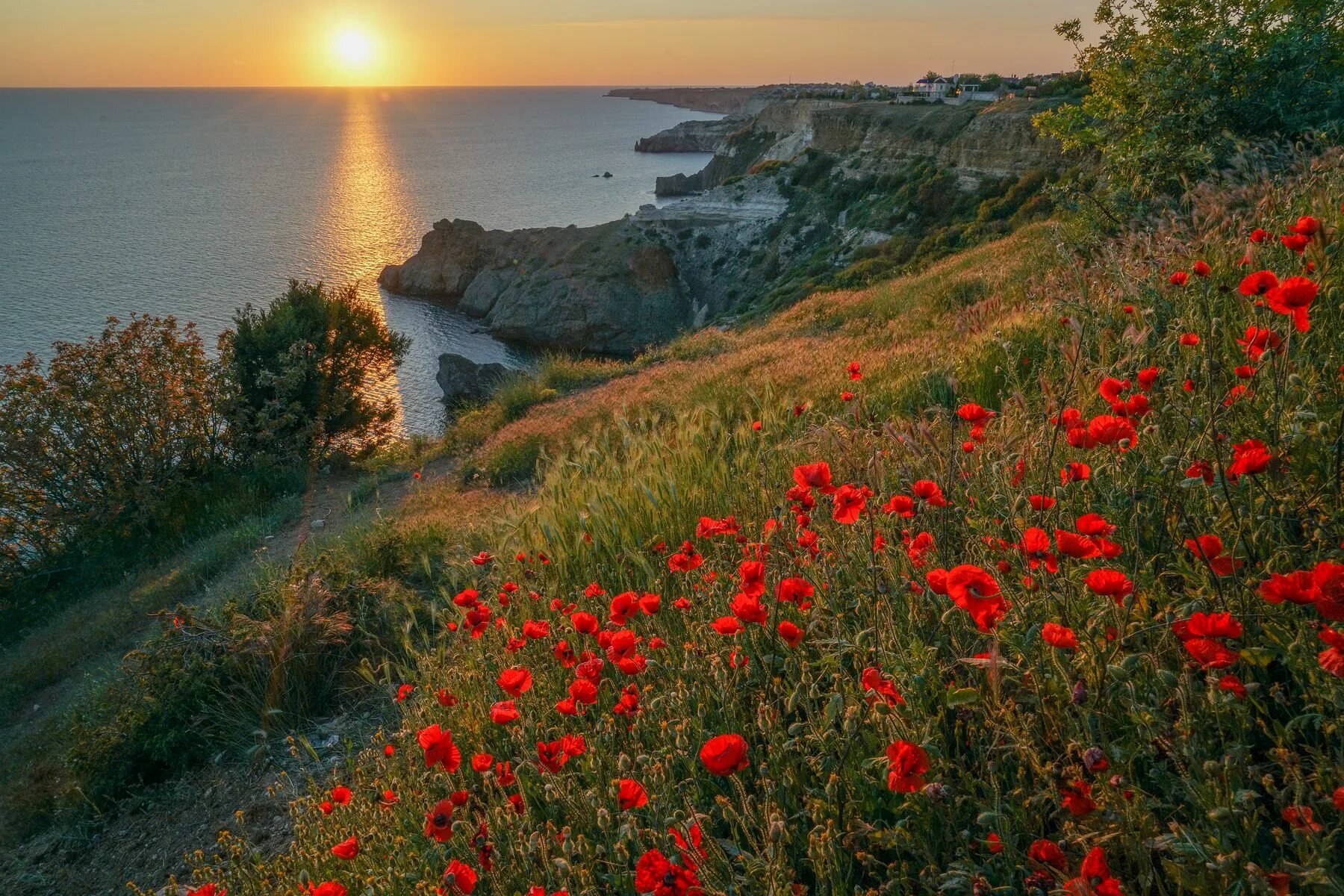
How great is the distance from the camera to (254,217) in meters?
91.8

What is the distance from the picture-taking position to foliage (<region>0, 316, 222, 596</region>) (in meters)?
17.1

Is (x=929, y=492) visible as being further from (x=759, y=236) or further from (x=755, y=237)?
(x=755, y=237)

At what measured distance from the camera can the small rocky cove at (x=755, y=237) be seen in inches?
1702

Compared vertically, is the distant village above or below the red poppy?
above

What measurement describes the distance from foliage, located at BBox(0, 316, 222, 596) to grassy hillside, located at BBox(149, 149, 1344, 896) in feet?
54.6

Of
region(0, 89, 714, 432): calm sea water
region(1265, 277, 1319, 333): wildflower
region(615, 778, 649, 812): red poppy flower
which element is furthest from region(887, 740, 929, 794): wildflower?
region(0, 89, 714, 432): calm sea water

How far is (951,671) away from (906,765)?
31.5 inches

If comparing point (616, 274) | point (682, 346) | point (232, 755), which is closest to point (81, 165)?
point (616, 274)

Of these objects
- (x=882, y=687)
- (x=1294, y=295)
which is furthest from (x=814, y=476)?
A: (x=1294, y=295)

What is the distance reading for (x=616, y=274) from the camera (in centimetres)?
5247

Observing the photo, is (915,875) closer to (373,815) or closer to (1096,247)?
(373,815)

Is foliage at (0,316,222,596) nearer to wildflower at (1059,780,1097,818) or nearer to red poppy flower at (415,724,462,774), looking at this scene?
red poppy flower at (415,724,462,774)

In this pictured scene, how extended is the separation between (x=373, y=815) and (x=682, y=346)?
21170 mm

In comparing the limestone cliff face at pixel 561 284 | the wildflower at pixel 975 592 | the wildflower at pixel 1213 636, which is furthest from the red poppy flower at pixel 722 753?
the limestone cliff face at pixel 561 284
